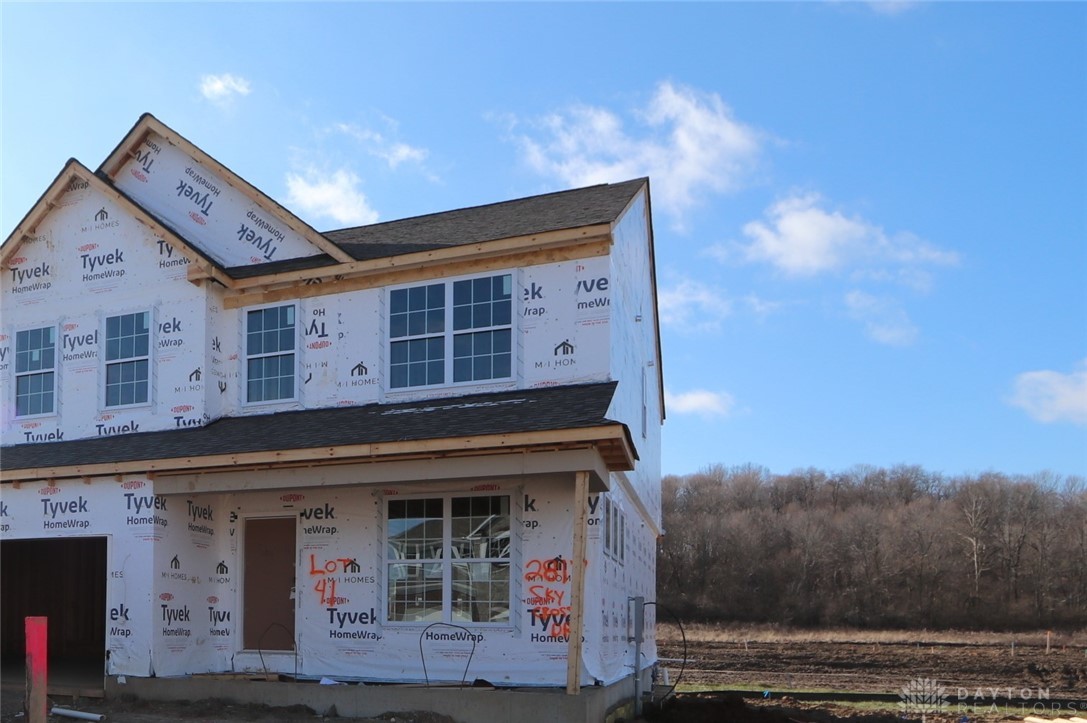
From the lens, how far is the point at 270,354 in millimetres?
15758

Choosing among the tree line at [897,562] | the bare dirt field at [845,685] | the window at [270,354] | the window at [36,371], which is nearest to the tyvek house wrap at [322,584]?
the bare dirt field at [845,685]

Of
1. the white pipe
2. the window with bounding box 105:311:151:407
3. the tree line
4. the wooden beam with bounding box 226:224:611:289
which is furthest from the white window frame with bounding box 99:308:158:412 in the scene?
the tree line

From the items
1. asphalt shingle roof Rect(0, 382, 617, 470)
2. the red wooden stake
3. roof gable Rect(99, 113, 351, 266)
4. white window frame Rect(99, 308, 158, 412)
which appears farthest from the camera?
roof gable Rect(99, 113, 351, 266)

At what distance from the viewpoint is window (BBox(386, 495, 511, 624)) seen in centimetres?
1320

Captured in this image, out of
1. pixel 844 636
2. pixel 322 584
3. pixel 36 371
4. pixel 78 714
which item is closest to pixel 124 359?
pixel 36 371

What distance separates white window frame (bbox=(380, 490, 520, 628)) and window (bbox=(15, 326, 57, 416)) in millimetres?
7152

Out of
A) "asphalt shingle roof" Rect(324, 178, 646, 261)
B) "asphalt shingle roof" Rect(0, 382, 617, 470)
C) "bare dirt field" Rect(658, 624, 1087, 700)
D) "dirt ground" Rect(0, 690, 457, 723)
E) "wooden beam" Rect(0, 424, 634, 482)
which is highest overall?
"asphalt shingle roof" Rect(324, 178, 646, 261)

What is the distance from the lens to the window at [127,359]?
1627 centimetres

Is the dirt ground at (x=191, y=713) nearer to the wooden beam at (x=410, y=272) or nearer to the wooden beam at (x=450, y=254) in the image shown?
the wooden beam at (x=410, y=272)

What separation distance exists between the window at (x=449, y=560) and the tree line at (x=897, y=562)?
44053 mm

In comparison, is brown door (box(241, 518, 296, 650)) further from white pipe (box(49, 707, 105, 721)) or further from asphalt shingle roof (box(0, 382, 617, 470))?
white pipe (box(49, 707, 105, 721))

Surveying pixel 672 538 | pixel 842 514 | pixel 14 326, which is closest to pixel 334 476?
pixel 14 326

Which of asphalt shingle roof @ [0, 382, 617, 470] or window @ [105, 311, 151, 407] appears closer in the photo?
asphalt shingle roof @ [0, 382, 617, 470]

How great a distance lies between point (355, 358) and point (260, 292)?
7.11 feet
